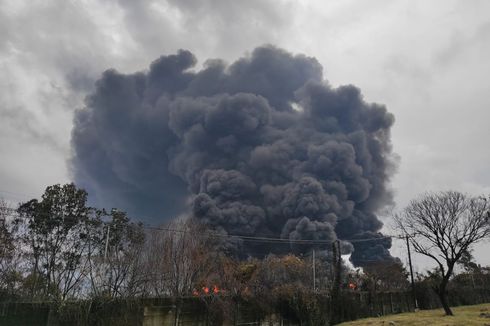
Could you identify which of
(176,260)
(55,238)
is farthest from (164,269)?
(55,238)

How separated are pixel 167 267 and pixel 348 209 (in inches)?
1390

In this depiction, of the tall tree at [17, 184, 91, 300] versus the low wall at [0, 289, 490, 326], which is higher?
the tall tree at [17, 184, 91, 300]

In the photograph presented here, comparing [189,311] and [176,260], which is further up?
[176,260]

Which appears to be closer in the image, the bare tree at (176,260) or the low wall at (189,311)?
the low wall at (189,311)

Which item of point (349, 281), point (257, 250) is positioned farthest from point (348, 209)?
point (349, 281)

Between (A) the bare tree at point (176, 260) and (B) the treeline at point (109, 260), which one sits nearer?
(B) the treeline at point (109, 260)

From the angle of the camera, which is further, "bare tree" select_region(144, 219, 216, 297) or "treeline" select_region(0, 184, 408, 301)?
"bare tree" select_region(144, 219, 216, 297)

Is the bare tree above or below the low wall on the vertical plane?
above

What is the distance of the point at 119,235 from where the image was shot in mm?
20469

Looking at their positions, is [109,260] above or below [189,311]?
above

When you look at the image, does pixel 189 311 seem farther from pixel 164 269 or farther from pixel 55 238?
pixel 55 238

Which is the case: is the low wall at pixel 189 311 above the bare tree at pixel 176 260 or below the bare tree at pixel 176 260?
below

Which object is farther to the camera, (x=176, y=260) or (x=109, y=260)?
(x=176, y=260)

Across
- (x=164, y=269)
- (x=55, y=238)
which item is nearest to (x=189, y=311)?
(x=164, y=269)
